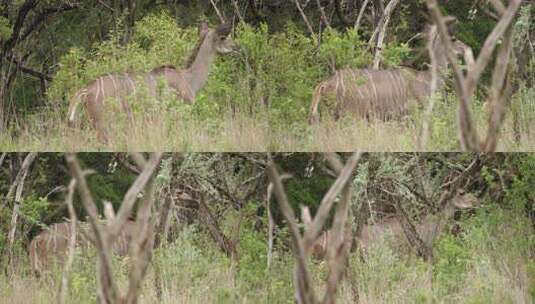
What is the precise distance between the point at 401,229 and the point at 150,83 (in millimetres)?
1978

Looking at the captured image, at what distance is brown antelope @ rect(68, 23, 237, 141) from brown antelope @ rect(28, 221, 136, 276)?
73 cm

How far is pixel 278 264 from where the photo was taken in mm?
8195

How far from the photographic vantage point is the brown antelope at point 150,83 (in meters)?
8.61

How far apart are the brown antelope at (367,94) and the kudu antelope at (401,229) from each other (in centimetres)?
75

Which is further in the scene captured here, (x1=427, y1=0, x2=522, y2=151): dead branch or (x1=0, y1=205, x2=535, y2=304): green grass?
(x1=0, y1=205, x2=535, y2=304): green grass

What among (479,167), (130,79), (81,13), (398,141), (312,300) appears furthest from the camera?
(81,13)

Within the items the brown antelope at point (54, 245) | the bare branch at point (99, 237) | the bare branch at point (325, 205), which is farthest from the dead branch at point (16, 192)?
the bare branch at point (325, 205)

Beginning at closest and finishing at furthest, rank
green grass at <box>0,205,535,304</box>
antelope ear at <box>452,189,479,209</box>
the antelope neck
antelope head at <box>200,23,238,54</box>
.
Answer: green grass at <box>0,205,535,304</box>
the antelope neck
antelope ear at <box>452,189,479,209</box>
antelope head at <box>200,23,238,54</box>

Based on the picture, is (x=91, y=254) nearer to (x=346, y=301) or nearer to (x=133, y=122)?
(x=133, y=122)

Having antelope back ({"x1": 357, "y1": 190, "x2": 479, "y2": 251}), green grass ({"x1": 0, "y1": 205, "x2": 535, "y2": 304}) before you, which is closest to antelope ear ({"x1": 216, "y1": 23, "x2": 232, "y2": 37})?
antelope back ({"x1": 357, "y1": 190, "x2": 479, "y2": 251})

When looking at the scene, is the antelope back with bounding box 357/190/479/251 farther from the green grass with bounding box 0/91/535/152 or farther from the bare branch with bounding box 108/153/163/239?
the bare branch with bounding box 108/153/163/239

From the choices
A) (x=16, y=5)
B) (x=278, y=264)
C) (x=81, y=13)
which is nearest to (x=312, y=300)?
(x=278, y=264)

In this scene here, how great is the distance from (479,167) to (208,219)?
2697 millimetres

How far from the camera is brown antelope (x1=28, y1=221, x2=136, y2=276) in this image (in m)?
8.64
